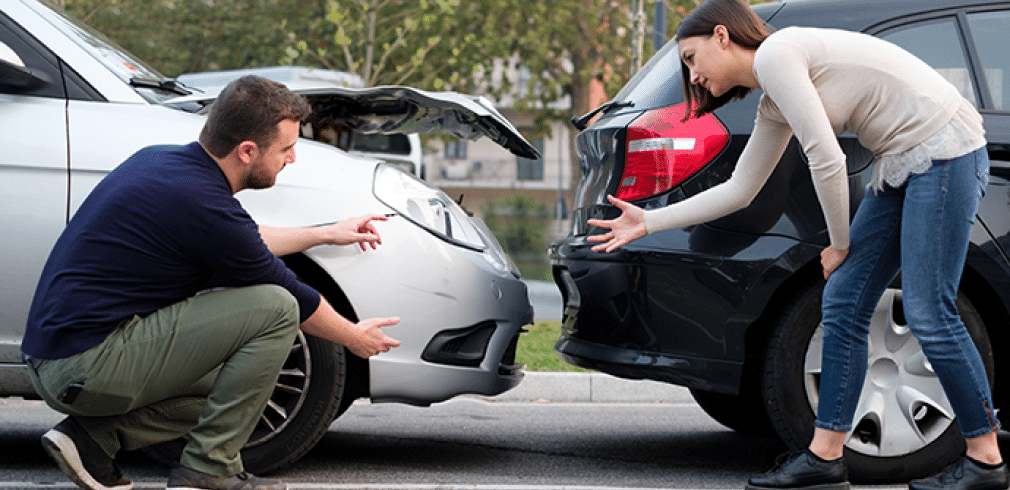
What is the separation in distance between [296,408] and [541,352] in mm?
3134

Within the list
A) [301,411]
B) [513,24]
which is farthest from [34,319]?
[513,24]

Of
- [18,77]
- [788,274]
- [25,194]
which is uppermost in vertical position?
[18,77]

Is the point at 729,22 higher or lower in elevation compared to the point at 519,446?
higher

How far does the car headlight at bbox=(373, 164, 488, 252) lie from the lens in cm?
360

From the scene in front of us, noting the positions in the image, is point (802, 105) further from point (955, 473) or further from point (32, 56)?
point (32, 56)

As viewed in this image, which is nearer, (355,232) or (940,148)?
(940,148)

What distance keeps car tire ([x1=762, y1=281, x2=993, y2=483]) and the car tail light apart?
1.74 feet

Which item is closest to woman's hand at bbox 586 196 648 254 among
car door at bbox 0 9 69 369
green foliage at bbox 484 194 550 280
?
car door at bbox 0 9 69 369

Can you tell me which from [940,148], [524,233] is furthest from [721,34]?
[524,233]

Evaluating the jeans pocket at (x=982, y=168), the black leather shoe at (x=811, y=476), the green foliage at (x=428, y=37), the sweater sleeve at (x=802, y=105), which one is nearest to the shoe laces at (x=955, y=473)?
the black leather shoe at (x=811, y=476)

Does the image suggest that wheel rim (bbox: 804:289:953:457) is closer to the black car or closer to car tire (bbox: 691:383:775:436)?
the black car

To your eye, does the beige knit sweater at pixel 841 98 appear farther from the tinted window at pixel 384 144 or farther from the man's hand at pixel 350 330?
the tinted window at pixel 384 144

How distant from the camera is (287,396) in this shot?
3.49 m

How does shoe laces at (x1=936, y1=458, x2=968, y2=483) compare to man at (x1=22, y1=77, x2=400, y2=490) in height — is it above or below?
below
